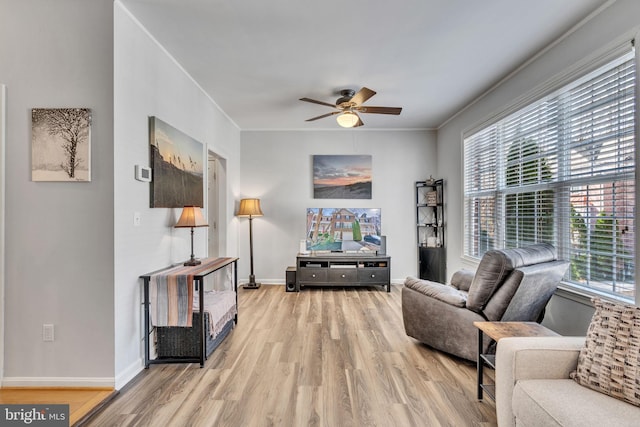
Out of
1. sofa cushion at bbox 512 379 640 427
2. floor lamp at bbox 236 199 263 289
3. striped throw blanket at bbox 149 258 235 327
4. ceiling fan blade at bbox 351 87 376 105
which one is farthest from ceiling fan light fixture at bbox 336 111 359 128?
sofa cushion at bbox 512 379 640 427

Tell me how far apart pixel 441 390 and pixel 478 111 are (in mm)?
3384

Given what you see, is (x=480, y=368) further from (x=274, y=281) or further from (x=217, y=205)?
(x=217, y=205)

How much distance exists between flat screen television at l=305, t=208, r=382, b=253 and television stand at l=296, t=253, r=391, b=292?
292mm

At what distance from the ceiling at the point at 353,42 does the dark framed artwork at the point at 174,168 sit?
0.77m

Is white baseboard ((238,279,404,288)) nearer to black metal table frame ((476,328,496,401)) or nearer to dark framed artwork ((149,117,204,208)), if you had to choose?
dark framed artwork ((149,117,204,208))

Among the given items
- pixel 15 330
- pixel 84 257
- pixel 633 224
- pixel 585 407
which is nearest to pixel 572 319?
pixel 633 224

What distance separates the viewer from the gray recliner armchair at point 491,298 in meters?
2.21

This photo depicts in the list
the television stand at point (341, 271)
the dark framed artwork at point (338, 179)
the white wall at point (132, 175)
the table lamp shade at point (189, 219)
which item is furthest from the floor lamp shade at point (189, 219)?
the dark framed artwork at point (338, 179)

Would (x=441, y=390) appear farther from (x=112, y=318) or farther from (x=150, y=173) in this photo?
(x=150, y=173)

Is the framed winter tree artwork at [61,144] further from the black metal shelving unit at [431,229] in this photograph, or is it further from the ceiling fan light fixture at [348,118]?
the black metal shelving unit at [431,229]

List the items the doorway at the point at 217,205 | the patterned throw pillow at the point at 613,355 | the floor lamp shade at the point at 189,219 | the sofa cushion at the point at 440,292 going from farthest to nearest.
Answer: the doorway at the point at 217,205, the floor lamp shade at the point at 189,219, the sofa cushion at the point at 440,292, the patterned throw pillow at the point at 613,355

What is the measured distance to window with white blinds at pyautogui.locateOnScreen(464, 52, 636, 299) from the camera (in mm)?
2061

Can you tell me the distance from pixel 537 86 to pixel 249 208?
3967 millimetres

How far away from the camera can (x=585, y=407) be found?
123cm
